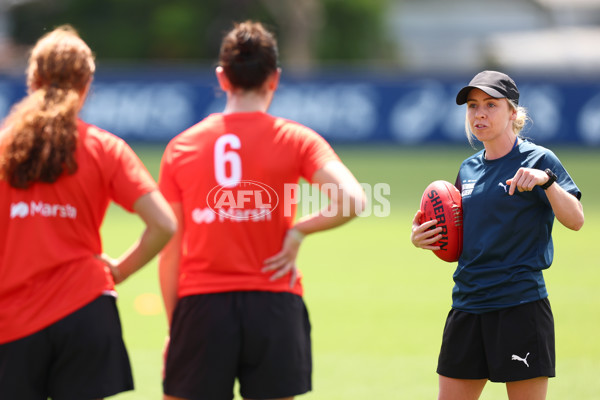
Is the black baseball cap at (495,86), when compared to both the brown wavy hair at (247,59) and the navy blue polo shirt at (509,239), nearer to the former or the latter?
the navy blue polo shirt at (509,239)

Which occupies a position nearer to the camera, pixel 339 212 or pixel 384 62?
pixel 339 212

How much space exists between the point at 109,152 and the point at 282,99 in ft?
66.0

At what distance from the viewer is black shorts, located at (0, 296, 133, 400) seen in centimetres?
370

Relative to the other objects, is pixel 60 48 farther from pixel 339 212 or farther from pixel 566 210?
pixel 566 210

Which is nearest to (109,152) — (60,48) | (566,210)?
(60,48)

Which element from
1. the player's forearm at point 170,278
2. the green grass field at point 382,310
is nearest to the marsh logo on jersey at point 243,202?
the player's forearm at point 170,278

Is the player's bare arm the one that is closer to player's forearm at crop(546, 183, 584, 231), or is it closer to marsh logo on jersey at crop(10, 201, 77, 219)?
player's forearm at crop(546, 183, 584, 231)

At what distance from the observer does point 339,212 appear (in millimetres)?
4137

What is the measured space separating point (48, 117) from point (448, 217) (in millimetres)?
1999

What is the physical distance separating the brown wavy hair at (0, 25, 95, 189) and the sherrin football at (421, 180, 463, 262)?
184 centimetres

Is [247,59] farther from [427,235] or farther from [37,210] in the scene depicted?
[427,235]

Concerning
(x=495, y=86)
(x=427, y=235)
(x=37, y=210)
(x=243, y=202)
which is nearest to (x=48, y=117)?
(x=37, y=210)

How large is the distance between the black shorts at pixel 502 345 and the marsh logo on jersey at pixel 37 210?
1.95 metres

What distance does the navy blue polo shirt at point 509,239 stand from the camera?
427 centimetres
